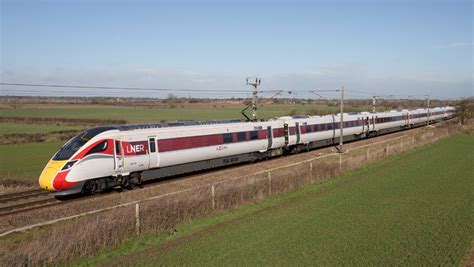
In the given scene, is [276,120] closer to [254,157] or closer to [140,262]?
[254,157]

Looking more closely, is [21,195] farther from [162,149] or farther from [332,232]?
[332,232]

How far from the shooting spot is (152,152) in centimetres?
2186

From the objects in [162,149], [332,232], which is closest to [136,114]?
[162,149]

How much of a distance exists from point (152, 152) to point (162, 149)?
2.36 ft

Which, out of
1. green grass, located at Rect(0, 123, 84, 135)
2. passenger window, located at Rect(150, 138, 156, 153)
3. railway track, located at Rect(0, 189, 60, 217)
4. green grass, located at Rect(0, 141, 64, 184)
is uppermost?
passenger window, located at Rect(150, 138, 156, 153)

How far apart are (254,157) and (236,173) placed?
4311 mm

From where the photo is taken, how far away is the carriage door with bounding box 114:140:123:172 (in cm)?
1998

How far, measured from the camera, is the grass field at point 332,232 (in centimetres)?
1169

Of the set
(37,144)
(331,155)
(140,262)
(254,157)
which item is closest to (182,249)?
(140,262)

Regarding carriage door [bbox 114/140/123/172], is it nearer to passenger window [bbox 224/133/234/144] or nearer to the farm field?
passenger window [bbox 224/133/234/144]

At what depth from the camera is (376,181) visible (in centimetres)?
2328

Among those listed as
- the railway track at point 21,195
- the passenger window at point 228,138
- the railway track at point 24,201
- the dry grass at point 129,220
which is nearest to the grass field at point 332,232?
the dry grass at point 129,220

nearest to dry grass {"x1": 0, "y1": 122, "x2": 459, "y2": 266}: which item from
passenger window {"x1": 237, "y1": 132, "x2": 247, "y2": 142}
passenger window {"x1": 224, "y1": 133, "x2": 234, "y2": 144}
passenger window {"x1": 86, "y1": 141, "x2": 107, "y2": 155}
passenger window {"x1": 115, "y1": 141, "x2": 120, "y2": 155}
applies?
passenger window {"x1": 115, "y1": 141, "x2": 120, "y2": 155}

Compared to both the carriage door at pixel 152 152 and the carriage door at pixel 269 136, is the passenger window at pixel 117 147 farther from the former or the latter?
the carriage door at pixel 269 136
